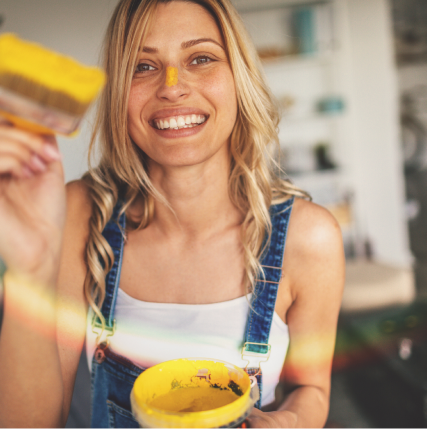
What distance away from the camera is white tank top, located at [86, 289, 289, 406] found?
97 centimetres

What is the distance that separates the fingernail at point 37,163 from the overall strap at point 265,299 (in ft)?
1.83

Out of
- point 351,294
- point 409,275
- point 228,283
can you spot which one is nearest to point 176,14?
point 228,283

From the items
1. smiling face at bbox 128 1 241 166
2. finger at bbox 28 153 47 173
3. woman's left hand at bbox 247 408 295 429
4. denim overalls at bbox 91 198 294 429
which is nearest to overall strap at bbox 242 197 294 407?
denim overalls at bbox 91 198 294 429

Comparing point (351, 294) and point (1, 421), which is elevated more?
point (1, 421)

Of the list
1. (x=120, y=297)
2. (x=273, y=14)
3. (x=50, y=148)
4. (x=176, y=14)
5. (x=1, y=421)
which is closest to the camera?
(x=50, y=148)

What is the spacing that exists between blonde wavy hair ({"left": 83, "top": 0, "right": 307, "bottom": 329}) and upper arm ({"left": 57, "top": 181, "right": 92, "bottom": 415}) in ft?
0.09

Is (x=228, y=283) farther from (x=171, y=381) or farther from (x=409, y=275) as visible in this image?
(x=409, y=275)

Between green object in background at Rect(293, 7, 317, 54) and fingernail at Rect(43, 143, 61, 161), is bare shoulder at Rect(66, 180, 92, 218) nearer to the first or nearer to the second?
fingernail at Rect(43, 143, 61, 161)

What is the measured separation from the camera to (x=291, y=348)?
1.04 m

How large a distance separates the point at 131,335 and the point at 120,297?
0.10 meters

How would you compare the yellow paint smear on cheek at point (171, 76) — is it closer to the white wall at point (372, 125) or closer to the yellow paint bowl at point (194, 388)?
the yellow paint bowl at point (194, 388)

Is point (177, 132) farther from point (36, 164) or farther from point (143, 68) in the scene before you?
point (36, 164)

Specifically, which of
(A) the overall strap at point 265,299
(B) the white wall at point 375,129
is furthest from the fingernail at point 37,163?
(B) the white wall at point 375,129

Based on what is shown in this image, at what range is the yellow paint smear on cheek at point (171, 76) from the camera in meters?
0.90
